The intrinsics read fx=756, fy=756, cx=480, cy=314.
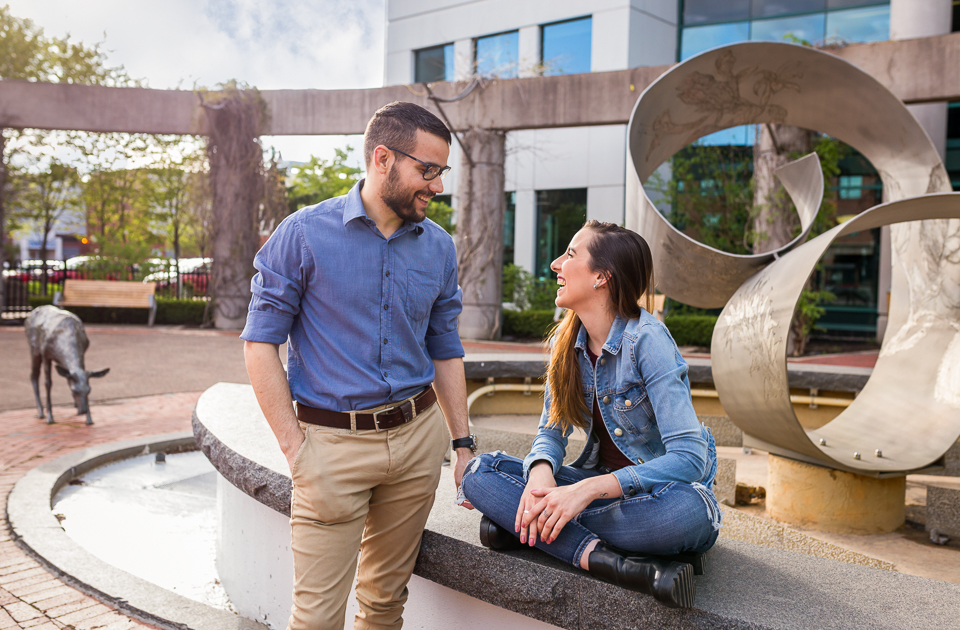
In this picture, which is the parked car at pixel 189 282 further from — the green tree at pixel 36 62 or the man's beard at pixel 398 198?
the man's beard at pixel 398 198

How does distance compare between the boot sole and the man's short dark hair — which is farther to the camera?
the man's short dark hair

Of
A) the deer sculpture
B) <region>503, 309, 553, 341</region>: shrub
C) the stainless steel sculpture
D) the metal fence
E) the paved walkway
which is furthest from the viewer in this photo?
the metal fence

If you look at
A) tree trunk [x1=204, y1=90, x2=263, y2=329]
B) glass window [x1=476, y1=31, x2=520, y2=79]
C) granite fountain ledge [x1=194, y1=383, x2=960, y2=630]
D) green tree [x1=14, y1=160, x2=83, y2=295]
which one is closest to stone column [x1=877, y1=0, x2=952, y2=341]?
glass window [x1=476, y1=31, x2=520, y2=79]

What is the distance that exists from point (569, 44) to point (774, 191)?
27.2 feet

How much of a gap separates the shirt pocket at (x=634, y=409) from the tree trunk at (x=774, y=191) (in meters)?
11.9

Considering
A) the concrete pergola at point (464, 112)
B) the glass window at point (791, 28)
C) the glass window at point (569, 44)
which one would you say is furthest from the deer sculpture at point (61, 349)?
the glass window at point (791, 28)

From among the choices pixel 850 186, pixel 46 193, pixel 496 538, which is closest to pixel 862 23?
pixel 850 186

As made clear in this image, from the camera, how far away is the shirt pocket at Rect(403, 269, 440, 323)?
2334 mm

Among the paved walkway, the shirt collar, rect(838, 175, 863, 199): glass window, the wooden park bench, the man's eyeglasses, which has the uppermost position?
rect(838, 175, 863, 199): glass window

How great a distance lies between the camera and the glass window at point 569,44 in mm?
19188

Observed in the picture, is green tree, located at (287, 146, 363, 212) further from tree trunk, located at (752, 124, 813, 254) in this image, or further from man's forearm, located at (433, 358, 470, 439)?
man's forearm, located at (433, 358, 470, 439)

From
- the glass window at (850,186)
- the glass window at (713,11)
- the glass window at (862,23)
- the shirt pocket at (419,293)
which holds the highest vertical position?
the glass window at (713,11)

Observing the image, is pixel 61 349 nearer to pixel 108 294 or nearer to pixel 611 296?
pixel 611 296

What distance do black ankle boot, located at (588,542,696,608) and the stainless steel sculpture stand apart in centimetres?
217
